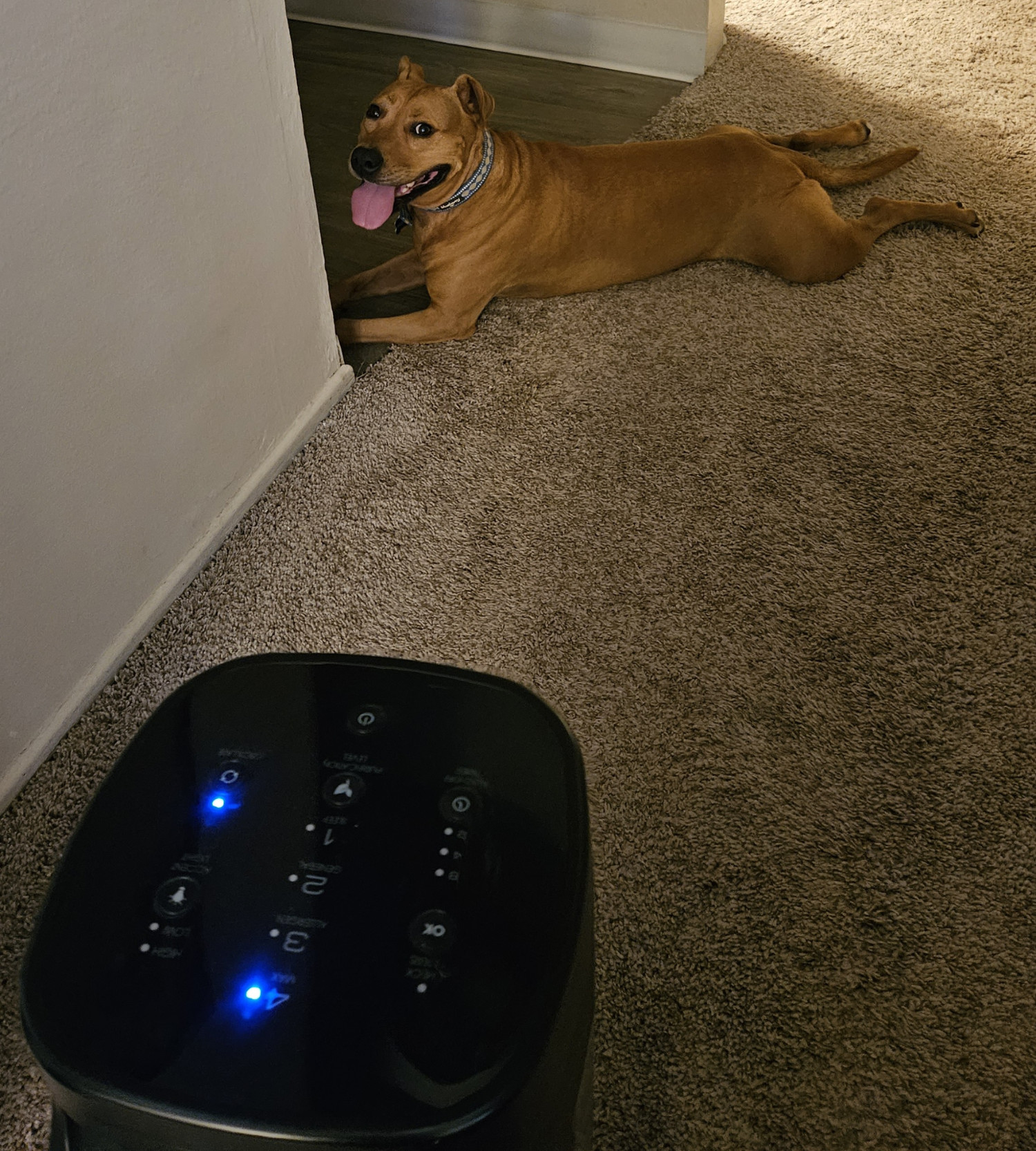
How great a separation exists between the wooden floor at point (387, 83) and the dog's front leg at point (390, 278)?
10cm

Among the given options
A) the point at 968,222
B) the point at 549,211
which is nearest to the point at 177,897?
the point at 549,211

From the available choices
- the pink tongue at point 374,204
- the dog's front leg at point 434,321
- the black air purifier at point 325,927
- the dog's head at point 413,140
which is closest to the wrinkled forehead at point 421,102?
the dog's head at point 413,140

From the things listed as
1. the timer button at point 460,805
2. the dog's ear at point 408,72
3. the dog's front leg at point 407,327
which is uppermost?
the timer button at point 460,805

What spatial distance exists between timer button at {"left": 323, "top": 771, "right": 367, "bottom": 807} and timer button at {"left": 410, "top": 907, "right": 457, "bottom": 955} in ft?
0.18

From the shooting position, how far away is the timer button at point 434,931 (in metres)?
0.33

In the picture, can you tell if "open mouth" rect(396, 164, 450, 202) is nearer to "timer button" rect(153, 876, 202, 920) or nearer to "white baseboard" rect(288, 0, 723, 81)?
"white baseboard" rect(288, 0, 723, 81)

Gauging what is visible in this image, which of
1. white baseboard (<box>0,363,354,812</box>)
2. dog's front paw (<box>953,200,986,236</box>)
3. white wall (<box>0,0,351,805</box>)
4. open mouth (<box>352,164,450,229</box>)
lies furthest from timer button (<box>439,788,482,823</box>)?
dog's front paw (<box>953,200,986,236</box>)

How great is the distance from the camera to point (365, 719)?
0.40 m

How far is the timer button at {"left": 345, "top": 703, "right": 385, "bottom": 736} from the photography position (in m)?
0.40

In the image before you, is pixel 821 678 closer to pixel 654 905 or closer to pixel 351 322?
pixel 654 905

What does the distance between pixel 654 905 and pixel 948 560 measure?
2.10ft

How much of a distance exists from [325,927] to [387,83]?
7.66 ft

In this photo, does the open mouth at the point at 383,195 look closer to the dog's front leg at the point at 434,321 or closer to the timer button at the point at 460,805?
the dog's front leg at the point at 434,321

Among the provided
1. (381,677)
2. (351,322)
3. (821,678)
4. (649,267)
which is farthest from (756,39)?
(381,677)
